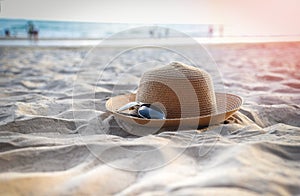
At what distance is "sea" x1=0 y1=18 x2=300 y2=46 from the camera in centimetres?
579

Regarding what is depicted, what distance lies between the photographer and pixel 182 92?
115cm

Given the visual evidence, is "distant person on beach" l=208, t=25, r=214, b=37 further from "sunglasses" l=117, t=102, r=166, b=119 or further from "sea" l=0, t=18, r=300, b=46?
"sunglasses" l=117, t=102, r=166, b=119

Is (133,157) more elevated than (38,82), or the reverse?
(133,157)

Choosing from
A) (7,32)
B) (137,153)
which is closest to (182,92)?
(137,153)

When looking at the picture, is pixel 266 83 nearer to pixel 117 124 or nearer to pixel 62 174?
pixel 117 124

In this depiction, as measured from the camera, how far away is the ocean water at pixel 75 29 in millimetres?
6434

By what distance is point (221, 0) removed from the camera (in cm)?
399

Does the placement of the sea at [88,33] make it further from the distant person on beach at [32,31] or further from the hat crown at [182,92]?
the hat crown at [182,92]

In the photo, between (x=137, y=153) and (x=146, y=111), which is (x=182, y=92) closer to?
(x=146, y=111)

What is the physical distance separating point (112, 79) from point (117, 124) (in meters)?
1.23

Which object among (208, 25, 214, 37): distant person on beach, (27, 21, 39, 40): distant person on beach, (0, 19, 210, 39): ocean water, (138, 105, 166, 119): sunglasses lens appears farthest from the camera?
(208, 25, 214, 37): distant person on beach

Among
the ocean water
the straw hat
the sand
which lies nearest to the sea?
the ocean water

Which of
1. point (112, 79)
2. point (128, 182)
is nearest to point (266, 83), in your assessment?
point (112, 79)

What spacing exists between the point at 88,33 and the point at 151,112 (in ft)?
21.1
